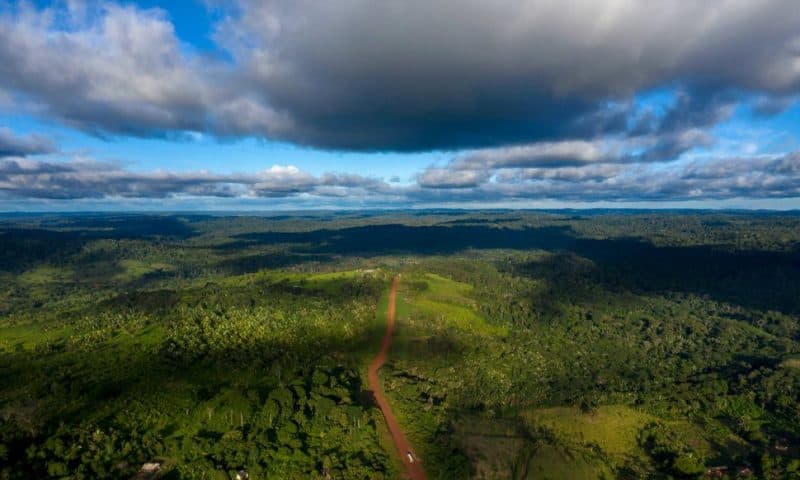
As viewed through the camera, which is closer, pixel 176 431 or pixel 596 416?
pixel 176 431

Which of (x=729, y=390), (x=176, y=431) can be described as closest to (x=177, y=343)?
(x=176, y=431)

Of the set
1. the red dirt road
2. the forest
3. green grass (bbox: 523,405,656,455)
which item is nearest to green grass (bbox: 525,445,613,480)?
the forest

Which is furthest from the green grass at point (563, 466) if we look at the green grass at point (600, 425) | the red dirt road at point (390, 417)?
the red dirt road at point (390, 417)

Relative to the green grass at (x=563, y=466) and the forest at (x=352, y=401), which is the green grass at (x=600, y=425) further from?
the green grass at (x=563, y=466)

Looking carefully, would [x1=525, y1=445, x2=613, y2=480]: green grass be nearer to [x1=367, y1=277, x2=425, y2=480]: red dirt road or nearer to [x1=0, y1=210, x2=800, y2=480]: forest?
[x1=0, y1=210, x2=800, y2=480]: forest

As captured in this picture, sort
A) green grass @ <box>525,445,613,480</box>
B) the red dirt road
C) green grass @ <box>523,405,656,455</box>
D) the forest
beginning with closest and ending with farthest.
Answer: the forest
the red dirt road
green grass @ <box>525,445,613,480</box>
green grass @ <box>523,405,656,455</box>

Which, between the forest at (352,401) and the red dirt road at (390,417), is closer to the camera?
the forest at (352,401)

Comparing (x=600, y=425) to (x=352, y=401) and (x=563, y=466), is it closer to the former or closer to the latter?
(x=563, y=466)

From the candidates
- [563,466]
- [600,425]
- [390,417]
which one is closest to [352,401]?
[390,417]

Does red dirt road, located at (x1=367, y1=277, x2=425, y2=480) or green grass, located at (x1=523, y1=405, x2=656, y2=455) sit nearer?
red dirt road, located at (x1=367, y1=277, x2=425, y2=480)

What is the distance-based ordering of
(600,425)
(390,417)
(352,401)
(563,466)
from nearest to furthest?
(563,466)
(390,417)
(352,401)
(600,425)

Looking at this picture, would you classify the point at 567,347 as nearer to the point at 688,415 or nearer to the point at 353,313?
the point at 688,415
